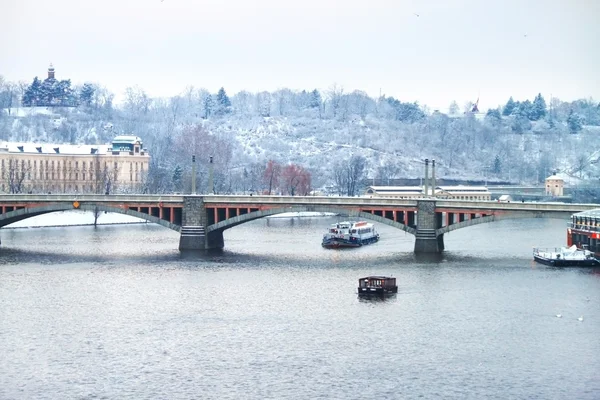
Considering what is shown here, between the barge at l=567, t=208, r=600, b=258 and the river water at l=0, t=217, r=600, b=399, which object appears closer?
the river water at l=0, t=217, r=600, b=399

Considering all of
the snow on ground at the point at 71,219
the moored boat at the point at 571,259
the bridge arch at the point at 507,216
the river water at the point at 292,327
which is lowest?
the river water at the point at 292,327

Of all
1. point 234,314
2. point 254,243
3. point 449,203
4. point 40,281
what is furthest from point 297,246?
point 234,314

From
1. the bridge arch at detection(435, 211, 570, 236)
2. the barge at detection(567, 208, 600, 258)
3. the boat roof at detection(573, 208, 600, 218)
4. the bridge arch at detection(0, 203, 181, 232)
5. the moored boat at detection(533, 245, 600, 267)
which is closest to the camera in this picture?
the moored boat at detection(533, 245, 600, 267)

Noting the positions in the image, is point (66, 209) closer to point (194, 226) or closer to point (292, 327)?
point (194, 226)

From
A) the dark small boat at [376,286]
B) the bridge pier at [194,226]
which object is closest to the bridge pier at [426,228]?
the bridge pier at [194,226]

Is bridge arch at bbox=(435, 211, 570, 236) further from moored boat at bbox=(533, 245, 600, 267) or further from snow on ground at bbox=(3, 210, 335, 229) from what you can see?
snow on ground at bbox=(3, 210, 335, 229)

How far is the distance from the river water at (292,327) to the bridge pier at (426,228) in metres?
2.00

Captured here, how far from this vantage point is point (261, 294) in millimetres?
81000

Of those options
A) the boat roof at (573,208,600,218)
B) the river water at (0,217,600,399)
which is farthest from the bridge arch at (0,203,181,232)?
the boat roof at (573,208,600,218)

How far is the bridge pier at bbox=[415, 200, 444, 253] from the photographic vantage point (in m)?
107

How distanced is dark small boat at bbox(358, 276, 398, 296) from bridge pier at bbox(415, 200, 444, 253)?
84.4 feet

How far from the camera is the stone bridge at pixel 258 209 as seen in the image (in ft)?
345

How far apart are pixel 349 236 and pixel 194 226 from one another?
1931 centimetres

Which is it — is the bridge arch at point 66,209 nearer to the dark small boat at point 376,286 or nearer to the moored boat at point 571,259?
the dark small boat at point 376,286
